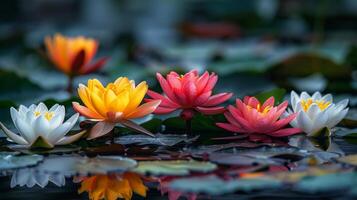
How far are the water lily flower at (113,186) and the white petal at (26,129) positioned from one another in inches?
6.4

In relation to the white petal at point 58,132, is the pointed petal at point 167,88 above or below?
above

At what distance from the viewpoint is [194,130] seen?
1675 mm

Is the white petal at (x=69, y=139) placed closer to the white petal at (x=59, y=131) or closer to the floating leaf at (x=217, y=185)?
the white petal at (x=59, y=131)

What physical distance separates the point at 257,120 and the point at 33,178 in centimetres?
45

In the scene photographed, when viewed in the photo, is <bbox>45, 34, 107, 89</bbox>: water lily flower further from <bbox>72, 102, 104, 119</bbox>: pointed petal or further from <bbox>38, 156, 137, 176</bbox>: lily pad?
<bbox>38, 156, 137, 176</bbox>: lily pad

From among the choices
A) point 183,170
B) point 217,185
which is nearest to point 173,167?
point 183,170

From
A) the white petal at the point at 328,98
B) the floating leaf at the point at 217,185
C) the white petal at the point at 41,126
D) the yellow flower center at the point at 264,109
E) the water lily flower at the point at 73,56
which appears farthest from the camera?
the water lily flower at the point at 73,56

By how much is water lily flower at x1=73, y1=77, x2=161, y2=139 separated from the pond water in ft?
0.13

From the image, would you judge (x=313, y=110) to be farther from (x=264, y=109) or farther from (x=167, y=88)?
(x=167, y=88)

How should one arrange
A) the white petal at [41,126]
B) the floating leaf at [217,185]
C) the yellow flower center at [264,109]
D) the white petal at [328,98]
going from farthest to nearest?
1. the white petal at [328,98]
2. the yellow flower center at [264,109]
3. the white petal at [41,126]
4. the floating leaf at [217,185]

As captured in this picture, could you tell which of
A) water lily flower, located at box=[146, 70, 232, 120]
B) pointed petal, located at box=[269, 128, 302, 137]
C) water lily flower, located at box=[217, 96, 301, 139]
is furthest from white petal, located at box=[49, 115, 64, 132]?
pointed petal, located at box=[269, 128, 302, 137]

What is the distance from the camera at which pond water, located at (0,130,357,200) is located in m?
1.21

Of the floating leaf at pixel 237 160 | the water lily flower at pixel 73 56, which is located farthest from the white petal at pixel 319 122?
the water lily flower at pixel 73 56

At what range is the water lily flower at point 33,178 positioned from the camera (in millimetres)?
1303
